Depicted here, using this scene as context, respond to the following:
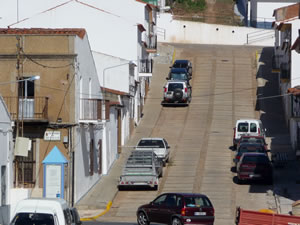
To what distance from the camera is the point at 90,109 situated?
3788cm

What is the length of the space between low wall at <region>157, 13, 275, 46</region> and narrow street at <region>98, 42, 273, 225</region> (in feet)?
13.2

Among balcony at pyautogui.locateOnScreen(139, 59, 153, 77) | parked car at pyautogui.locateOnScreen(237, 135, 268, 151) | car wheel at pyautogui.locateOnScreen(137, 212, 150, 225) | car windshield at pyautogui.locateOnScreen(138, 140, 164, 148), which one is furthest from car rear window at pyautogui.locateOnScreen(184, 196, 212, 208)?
balcony at pyautogui.locateOnScreen(139, 59, 153, 77)

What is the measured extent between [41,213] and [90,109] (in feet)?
60.7

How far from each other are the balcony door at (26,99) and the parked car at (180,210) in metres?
8.68

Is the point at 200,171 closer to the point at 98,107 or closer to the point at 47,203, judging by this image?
the point at 98,107

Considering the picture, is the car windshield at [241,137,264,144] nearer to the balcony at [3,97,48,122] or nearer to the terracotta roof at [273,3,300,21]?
the balcony at [3,97,48,122]

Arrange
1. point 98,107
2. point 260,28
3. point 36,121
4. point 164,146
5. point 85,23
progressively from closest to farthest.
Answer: point 36,121, point 98,107, point 164,146, point 85,23, point 260,28

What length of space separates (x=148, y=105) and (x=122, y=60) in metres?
9.60

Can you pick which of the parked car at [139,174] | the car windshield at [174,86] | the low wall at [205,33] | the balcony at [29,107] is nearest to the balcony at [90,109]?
the balcony at [29,107]

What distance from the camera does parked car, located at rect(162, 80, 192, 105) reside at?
185ft

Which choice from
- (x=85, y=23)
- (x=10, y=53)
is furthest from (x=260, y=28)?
(x=10, y=53)

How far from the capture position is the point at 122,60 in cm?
4931

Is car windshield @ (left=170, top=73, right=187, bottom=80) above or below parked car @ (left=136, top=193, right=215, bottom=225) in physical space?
above

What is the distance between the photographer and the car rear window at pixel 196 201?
2815 cm
